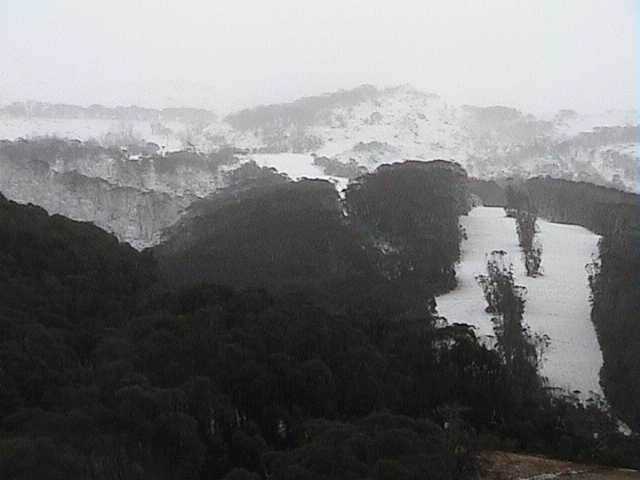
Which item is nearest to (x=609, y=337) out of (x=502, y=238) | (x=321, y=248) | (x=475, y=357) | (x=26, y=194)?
(x=475, y=357)

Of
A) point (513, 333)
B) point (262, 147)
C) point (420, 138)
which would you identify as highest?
point (420, 138)

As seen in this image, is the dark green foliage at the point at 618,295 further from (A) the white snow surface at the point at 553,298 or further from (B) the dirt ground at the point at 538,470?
(B) the dirt ground at the point at 538,470

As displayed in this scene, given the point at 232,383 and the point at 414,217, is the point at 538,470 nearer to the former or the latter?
the point at 232,383

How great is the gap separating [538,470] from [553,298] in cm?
3075

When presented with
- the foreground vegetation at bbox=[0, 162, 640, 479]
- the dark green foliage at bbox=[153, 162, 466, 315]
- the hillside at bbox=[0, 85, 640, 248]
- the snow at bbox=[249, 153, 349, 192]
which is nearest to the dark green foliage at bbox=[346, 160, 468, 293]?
the dark green foliage at bbox=[153, 162, 466, 315]

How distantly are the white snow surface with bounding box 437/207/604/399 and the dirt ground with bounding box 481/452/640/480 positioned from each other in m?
17.6

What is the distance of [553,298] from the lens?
49.9m

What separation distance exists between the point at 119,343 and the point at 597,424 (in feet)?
65.0

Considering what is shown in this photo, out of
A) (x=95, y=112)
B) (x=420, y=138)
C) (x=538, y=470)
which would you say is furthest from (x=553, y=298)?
(x=95, y=112)

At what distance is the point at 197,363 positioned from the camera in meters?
22.2

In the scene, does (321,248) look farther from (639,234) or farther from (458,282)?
(639,234)

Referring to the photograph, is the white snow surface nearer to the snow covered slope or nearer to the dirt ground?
the dirt ground

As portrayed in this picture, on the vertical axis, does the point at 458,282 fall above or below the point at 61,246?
below

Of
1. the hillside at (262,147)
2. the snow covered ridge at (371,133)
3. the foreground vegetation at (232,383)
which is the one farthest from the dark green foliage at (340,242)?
the snow covered ridge at (371,133)
